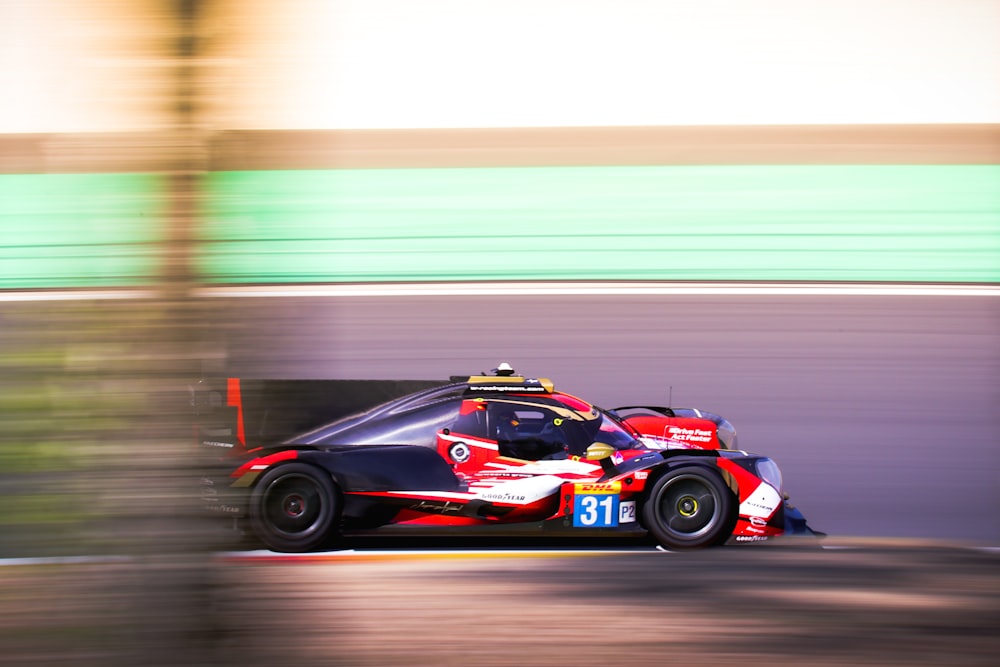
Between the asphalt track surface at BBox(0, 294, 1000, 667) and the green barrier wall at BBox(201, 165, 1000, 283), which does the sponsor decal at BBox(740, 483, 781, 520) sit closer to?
the asphalt track surface at BBox(0, 294, 1000, 667)

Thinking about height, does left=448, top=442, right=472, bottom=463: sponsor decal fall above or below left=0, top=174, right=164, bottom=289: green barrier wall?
below

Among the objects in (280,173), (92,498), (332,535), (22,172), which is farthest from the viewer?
(22,172)

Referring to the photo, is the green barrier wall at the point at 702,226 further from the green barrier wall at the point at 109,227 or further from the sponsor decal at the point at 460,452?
the green barrier wall at the point at 109,227

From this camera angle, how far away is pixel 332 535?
5.29 metres

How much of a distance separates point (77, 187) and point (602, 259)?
716cm

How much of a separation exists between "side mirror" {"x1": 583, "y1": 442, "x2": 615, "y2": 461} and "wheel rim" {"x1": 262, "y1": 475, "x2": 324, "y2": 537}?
1440mm

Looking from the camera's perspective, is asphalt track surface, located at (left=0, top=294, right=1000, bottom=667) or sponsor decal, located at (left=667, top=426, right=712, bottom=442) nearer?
asphalt track surface, located at (left=0, top=294, right=1000, bottom=667)

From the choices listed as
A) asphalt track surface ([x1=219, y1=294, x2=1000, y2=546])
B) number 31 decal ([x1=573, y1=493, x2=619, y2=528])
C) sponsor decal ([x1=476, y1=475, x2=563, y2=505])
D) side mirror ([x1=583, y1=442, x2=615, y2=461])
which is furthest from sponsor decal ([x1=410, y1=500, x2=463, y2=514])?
asphalt track surface ([x1=219, y1=294, x2=1000, y2=546])

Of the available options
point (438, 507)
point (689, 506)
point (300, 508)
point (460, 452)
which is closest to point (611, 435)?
point (689, 506)

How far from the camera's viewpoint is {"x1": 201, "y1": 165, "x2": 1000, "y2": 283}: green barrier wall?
9227 mm

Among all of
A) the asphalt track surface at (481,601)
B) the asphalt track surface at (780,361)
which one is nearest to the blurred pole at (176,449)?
the asphalt track surface at (481,601)

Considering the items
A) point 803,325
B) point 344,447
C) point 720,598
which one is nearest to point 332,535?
point 344,447

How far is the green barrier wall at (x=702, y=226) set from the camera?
9.23m

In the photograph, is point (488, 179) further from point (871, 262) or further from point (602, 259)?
point (871, 262)
